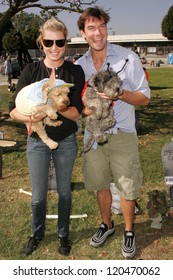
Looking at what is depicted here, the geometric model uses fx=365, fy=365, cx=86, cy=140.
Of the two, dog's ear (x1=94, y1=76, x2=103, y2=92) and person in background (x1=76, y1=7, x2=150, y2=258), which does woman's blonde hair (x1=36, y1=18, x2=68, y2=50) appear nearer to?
person in background (x1=76, y1=7, x2=150, y2=258)

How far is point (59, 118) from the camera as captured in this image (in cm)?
346

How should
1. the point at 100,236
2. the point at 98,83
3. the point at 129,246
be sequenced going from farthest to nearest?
the point at 100,236 → the point at 129,246 → the point at 98,83

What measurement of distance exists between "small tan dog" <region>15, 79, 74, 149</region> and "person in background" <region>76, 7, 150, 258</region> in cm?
42

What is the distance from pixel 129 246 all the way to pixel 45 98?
198cm

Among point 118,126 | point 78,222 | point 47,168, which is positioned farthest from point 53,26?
point 78,222

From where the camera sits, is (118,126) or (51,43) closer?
(51,43)

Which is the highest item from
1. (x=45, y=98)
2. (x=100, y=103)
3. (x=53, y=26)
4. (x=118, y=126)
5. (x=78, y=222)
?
(x=53, y=26)

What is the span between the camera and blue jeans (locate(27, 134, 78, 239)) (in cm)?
359

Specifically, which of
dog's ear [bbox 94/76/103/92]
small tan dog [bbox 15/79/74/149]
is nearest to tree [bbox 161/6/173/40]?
dog's ear [bbox 94/76/103/92]

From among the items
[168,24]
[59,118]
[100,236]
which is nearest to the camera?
[59,118]

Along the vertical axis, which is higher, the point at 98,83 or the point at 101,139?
the point at 98,83

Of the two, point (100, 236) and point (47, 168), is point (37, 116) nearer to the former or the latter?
point (47, 168)

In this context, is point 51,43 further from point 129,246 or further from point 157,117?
point 157,117
